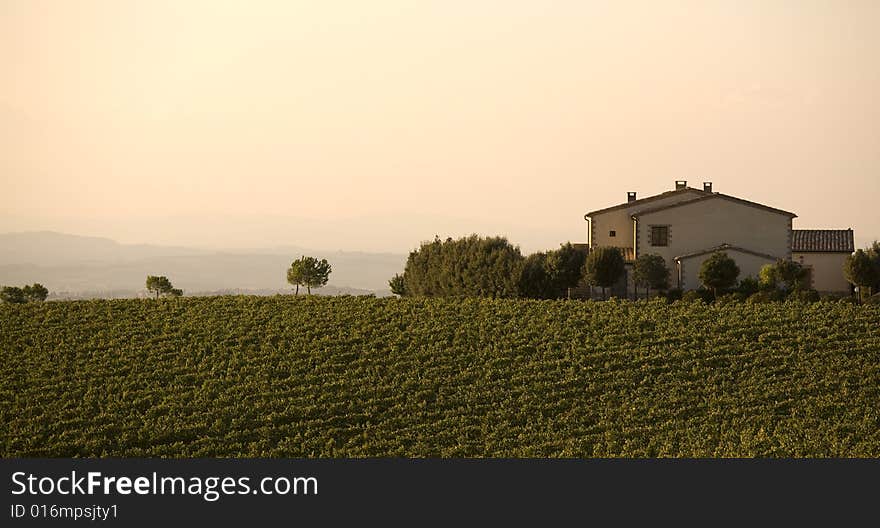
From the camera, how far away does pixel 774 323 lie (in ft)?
113

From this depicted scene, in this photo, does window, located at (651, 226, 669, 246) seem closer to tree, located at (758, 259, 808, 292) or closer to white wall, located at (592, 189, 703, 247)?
white wall, located at (592, 189, 703, 247)

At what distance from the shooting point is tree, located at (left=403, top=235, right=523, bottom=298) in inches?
1849

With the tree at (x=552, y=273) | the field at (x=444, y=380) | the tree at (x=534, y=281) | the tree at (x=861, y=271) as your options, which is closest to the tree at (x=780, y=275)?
the tree at (x=861, y=271)

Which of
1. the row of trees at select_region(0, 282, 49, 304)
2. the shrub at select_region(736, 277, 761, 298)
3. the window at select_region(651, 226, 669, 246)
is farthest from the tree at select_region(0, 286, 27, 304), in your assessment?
the shrub at select_region(736, 277, 761, 298)

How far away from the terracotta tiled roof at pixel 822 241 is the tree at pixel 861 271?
413 inches

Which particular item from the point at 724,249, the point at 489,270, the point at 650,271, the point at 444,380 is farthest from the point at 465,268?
the point at 444,380

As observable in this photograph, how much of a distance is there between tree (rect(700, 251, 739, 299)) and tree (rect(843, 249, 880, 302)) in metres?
5.06

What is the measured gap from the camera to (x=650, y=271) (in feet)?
165

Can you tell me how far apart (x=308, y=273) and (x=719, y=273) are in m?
17.9

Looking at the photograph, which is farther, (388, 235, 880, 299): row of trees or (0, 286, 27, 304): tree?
(0, 286, 27, 304): tree

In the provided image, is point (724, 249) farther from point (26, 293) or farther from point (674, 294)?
point (26, 293)

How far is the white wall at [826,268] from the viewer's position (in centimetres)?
5803

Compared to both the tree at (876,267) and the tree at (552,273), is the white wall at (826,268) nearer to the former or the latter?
the tree at (876,267)

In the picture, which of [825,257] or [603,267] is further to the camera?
[825,257]
